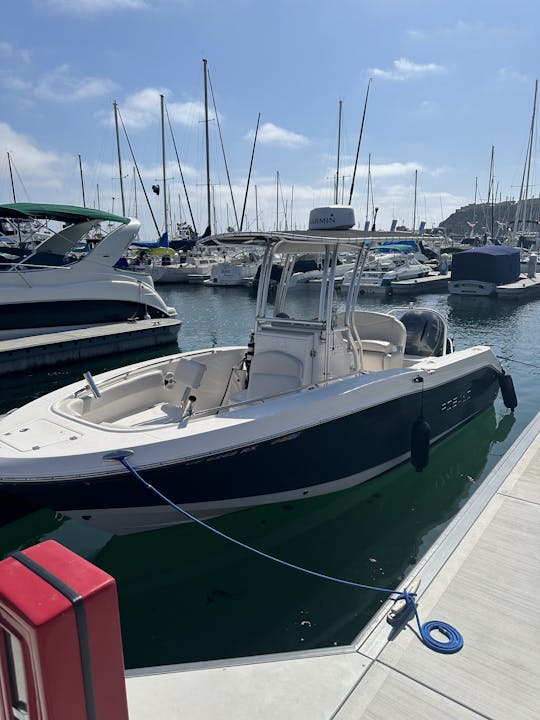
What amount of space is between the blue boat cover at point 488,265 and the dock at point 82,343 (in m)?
18.7

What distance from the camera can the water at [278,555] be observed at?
13.2 feet

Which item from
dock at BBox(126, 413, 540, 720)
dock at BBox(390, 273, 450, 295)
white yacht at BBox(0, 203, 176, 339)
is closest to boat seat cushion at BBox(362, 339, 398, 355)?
dock at BBox(126, 413, 540, 720)

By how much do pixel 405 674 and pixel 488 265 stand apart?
91.6 feet

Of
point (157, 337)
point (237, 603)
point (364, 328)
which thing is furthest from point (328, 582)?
point (157, 337)

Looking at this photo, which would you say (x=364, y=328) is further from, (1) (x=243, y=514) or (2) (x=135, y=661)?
(2) (x=135, y=661)

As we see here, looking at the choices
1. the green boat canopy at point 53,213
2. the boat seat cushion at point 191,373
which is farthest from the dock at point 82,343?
the boat seat cushion at point 191,373

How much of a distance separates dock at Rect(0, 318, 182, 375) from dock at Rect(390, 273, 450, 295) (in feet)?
57.5

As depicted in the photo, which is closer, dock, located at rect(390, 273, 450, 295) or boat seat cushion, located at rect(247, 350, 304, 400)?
boat seat cushion, located at rect(247, 350, 304, 400)

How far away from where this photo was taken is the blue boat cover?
2733cm

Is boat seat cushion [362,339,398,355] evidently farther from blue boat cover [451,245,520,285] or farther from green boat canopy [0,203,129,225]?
blue boat cover [451,245,520,285]

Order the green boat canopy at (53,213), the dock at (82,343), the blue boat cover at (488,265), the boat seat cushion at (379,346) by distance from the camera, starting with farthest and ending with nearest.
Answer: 1. the blue boat cover at (488,265)
2. the green boat canopy at (53,213)
3. the dock at (82,343)
4. the boat seat cushion at (379,346)

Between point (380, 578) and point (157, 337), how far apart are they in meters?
11.5

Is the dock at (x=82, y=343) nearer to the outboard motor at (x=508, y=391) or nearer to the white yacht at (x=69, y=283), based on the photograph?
the white yacht at (x=69, y=283)

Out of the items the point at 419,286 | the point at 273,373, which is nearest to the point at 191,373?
the point at 273,373
